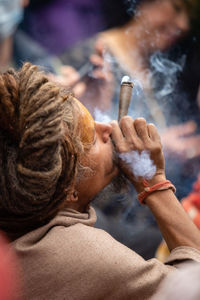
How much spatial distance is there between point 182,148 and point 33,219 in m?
1.02

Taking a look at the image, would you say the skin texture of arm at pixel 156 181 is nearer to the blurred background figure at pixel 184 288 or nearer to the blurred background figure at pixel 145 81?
the blurred background figure at pixel 145 81

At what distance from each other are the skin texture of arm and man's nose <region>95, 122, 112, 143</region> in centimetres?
4

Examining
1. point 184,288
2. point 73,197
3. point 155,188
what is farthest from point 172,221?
point 184,288

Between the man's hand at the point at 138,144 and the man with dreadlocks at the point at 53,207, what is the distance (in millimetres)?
183

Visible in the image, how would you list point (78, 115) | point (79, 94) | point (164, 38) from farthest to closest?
point (164, 38)
point (79, 94)
point (78, 115)

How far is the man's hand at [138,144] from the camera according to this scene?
139 cm

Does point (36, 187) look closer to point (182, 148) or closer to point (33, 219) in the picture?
point (33, 219)

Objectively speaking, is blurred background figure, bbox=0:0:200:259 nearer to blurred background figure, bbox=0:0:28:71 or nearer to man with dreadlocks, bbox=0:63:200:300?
blurred background figure, bbox=0:0:28:71

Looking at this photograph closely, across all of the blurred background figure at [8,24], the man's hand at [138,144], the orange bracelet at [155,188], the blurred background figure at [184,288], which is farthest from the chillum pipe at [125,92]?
the blurred background figure at [184,288]

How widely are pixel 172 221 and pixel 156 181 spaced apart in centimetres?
16

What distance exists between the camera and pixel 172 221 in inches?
52.7

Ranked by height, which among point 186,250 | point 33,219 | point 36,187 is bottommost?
point 186,250

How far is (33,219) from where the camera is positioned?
1.05m

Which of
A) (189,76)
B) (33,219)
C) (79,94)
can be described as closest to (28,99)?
(33,219)
